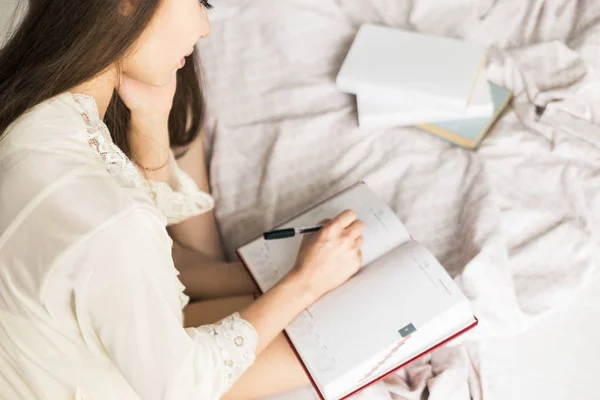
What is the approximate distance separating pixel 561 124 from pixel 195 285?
66 cm

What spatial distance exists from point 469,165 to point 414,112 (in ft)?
0.43

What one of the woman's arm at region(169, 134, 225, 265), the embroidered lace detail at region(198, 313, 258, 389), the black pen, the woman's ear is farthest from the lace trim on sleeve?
the woman's ear

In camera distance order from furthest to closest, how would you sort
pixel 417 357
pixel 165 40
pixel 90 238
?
pixel 417 357 → pixel 165 40 → pixel 90 238

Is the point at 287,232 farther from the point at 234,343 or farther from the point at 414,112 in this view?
the point at 414,112

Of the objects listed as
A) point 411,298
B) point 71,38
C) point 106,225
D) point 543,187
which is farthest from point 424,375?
point 71,38

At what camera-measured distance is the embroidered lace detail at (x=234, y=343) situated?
700 millimetres

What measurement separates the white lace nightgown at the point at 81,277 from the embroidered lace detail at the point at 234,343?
28 millimetres

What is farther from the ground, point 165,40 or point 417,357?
point 165,40

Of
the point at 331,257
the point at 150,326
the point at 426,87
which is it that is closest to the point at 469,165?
the point at 426,87

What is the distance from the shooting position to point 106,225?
55 cm

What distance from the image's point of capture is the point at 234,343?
713mm

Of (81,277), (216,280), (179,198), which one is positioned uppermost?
(81,277)

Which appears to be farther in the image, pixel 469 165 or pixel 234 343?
pixel 469 165

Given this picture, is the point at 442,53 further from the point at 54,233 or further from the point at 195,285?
the point at 54,233
